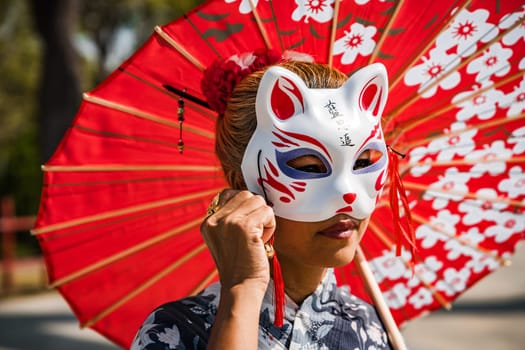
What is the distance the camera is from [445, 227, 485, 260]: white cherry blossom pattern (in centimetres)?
253

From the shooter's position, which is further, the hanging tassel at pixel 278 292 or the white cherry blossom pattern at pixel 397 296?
the white cherry blossom pattern at pixel 397 296

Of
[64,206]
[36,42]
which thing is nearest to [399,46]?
[64,206]

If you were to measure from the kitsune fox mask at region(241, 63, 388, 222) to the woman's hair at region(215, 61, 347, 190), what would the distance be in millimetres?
75

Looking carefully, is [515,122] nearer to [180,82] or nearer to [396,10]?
[396,10]

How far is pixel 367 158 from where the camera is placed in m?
1.73

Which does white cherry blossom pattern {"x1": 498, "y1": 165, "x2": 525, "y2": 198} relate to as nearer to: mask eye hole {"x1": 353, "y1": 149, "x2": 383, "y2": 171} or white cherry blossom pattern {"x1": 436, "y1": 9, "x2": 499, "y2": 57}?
white cherry blossom pattern {"x1": 436, "y1": 9, "x2": 499, "y2": 57}

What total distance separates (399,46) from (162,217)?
39.0 inches

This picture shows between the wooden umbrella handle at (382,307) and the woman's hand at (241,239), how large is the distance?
63 centimetres

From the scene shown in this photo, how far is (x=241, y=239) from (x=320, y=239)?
10.8 inches

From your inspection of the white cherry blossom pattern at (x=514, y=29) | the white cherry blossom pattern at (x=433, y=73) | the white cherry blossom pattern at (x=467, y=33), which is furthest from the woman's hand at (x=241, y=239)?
the white cherry blossom pattern at (x=514, y=29)

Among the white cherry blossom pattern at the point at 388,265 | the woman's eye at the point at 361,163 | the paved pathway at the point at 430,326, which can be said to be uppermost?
the woman's eye at the point at 361,163

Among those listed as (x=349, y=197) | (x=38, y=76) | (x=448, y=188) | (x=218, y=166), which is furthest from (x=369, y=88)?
(x=38, y=76)

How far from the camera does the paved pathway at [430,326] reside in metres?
6.79

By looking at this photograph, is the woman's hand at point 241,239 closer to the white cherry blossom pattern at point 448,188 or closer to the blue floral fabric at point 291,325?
the blue floral fabric at point 291,325
